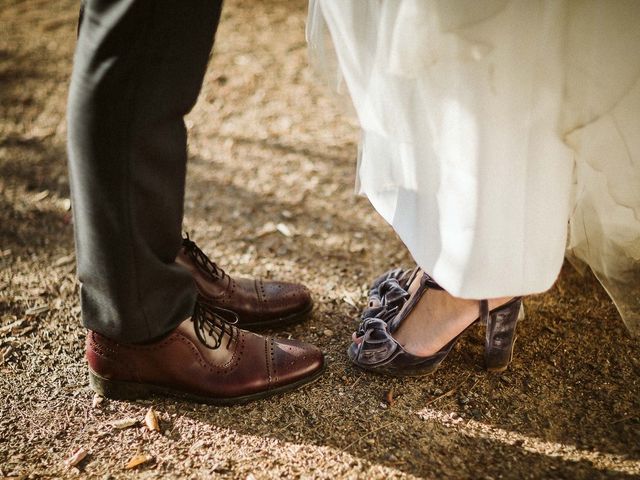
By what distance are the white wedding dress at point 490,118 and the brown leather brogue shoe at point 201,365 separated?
0.51 m

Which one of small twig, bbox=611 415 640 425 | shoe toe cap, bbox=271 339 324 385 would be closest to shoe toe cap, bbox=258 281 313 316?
shoe toe cap, bbox=271 339 324 385

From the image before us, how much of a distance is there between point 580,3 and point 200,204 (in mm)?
1824

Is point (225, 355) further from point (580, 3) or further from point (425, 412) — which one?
point (580, 3)

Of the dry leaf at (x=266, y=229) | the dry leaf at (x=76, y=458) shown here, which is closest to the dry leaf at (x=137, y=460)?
the dry leaf at (x=76, y=458)

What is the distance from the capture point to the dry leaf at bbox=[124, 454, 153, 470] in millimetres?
1365

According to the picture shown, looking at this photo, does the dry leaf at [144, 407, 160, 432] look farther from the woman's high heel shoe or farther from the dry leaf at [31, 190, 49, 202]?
the dry leaf at [31, 190, 49, 202]

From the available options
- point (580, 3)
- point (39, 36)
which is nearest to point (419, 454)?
point (580, 3)

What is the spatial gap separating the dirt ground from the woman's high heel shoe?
0.04m

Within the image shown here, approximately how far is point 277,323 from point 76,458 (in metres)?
0.70

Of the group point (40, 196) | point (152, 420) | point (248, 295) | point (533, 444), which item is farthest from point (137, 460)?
point (40, 196)

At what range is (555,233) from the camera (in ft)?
4.35

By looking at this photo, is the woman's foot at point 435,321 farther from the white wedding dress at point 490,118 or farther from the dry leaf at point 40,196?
the dry leaf at point 40,196

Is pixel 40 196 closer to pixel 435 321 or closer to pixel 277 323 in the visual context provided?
pixel 277 323

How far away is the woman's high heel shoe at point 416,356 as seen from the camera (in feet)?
5.06
